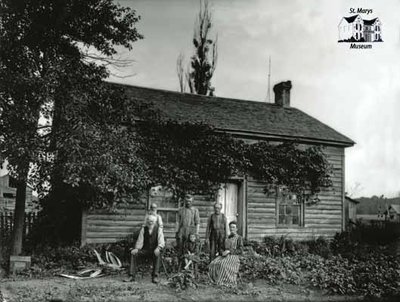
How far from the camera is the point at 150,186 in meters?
13.4

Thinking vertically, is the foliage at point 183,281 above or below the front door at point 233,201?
below

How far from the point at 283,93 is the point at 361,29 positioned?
985cm

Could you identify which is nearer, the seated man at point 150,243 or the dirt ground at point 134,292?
the dirt ground at point 134,292

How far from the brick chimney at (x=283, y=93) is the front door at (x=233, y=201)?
6089 mm

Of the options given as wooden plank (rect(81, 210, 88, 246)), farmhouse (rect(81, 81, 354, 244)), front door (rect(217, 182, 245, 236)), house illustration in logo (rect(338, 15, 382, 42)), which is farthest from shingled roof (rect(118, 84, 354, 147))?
house illustration in logo (rect(338, 15, 382, 42))

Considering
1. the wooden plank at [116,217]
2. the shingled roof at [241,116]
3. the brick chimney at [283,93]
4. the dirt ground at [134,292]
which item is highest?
the brick chimney at [283,93]

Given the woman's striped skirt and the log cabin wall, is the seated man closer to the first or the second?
the woman's striped skirt

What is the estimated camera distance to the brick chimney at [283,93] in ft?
64.0

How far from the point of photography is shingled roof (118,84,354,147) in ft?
50.7

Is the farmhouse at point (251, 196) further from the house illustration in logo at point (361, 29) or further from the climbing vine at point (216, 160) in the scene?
the house illustration in logo at point (361, 29)

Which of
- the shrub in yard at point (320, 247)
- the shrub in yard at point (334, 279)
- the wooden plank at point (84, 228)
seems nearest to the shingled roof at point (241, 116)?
the shrub in yard at point (320, 247)

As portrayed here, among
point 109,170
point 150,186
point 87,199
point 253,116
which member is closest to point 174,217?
point 150,186

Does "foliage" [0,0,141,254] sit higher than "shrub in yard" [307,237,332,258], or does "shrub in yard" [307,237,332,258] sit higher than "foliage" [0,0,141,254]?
"foliage" [0,0,141,254]

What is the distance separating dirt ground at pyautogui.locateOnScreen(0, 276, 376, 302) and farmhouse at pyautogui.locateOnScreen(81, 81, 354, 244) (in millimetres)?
3933
